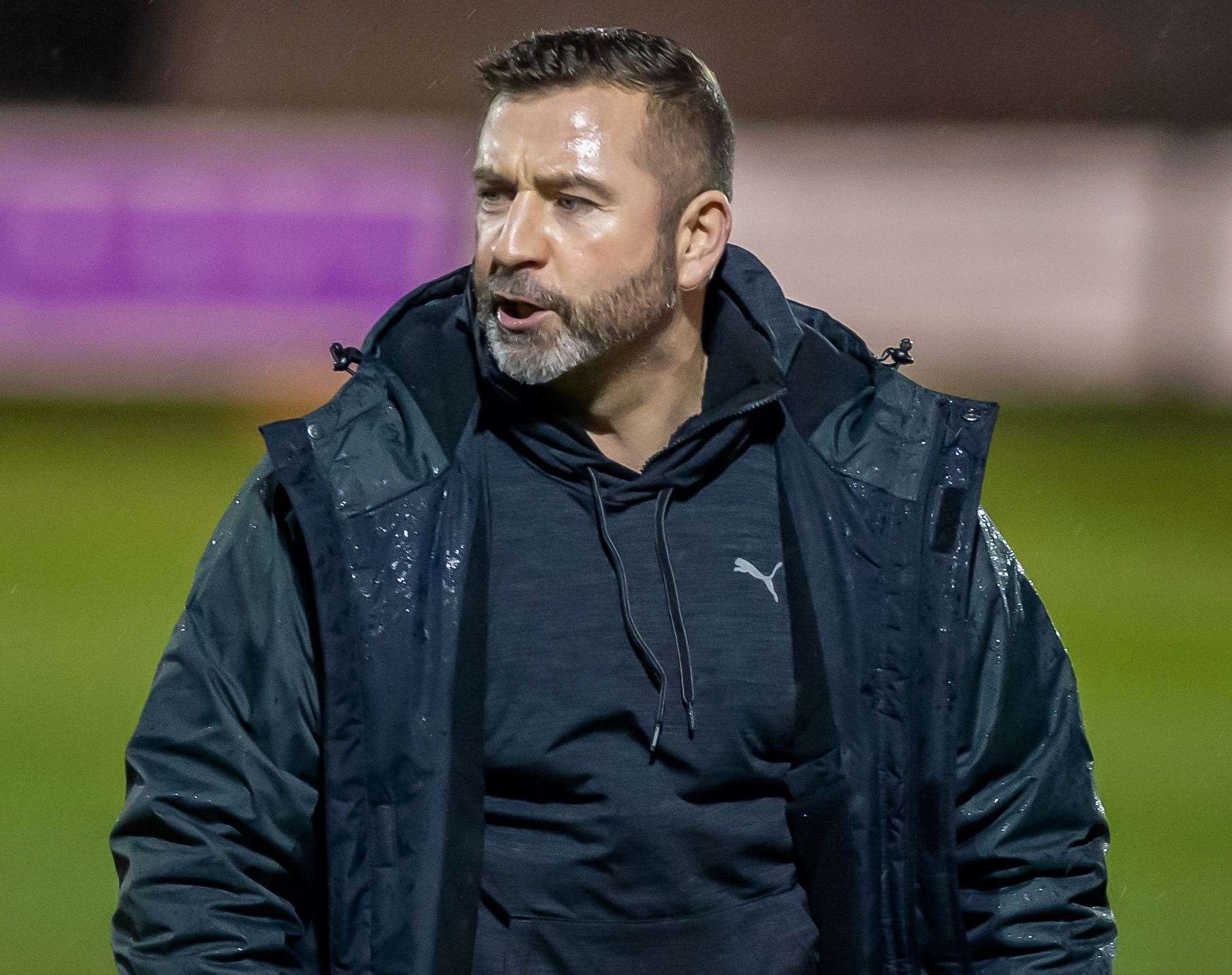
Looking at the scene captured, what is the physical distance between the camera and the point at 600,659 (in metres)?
2.35

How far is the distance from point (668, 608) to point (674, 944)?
46cm

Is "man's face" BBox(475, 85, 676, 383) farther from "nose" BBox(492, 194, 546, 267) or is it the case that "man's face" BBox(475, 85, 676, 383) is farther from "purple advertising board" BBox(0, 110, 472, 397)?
"purple advertising board" BBox(0, 110, 472, 397)

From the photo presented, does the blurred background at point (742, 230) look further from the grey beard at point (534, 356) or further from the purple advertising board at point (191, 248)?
the grey beard at point (534, 356)

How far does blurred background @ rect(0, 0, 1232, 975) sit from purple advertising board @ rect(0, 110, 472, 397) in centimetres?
3

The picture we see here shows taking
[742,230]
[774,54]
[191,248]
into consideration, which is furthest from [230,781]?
[774,54]

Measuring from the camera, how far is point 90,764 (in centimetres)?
642

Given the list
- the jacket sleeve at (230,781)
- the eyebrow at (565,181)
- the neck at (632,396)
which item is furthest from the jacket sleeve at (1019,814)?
the jacket sleeve at (230,781)

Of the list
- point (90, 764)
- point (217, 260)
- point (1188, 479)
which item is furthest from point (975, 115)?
point (90, 764)

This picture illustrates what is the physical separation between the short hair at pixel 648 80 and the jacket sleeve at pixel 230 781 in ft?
2.36

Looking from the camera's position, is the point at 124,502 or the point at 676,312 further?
the point at 124,502

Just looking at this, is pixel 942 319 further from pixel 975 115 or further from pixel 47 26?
pixel 47 26

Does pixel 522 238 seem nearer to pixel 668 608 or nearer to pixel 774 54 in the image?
pixel 668 608

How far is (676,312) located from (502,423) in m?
0.35

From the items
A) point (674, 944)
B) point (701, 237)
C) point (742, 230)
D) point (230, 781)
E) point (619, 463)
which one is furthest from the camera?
point (742, 230)
